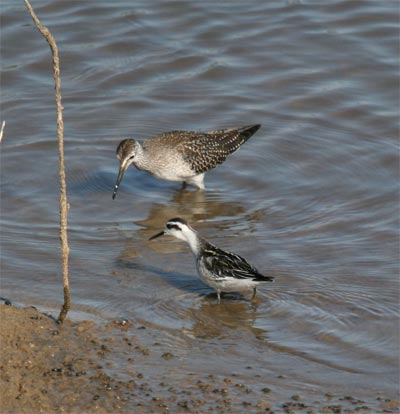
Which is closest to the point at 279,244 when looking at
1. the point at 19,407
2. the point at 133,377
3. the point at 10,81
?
the point at 133,377

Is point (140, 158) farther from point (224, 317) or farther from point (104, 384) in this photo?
point (104, 384)

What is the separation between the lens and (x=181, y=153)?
13.1 meters

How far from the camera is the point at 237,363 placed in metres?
8.09

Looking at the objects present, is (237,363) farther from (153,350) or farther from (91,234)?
(91,234)

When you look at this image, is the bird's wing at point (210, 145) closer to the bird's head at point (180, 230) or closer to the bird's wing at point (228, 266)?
the bird's head at point (180, 230)

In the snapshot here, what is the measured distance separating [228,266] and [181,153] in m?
3.93

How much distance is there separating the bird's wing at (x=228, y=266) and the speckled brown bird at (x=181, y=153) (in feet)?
10.8

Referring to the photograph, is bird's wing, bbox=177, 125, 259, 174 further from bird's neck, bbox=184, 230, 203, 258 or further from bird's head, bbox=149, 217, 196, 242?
bird's neck, bbox=184, 230, 203, 258

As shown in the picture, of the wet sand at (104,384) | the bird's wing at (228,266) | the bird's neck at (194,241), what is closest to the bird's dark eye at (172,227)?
the bird's neck at (194,241)

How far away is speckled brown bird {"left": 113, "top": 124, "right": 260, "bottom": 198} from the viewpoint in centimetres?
1279

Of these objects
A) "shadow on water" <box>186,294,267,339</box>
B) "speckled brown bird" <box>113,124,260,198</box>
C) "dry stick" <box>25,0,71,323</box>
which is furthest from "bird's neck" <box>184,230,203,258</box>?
"speckled brown bird" <box>113,124,260,198</box>

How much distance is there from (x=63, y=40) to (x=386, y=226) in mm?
7908

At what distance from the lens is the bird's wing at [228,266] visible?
9234 millimetres

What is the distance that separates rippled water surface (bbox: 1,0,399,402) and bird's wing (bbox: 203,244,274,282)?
1.15 feet
